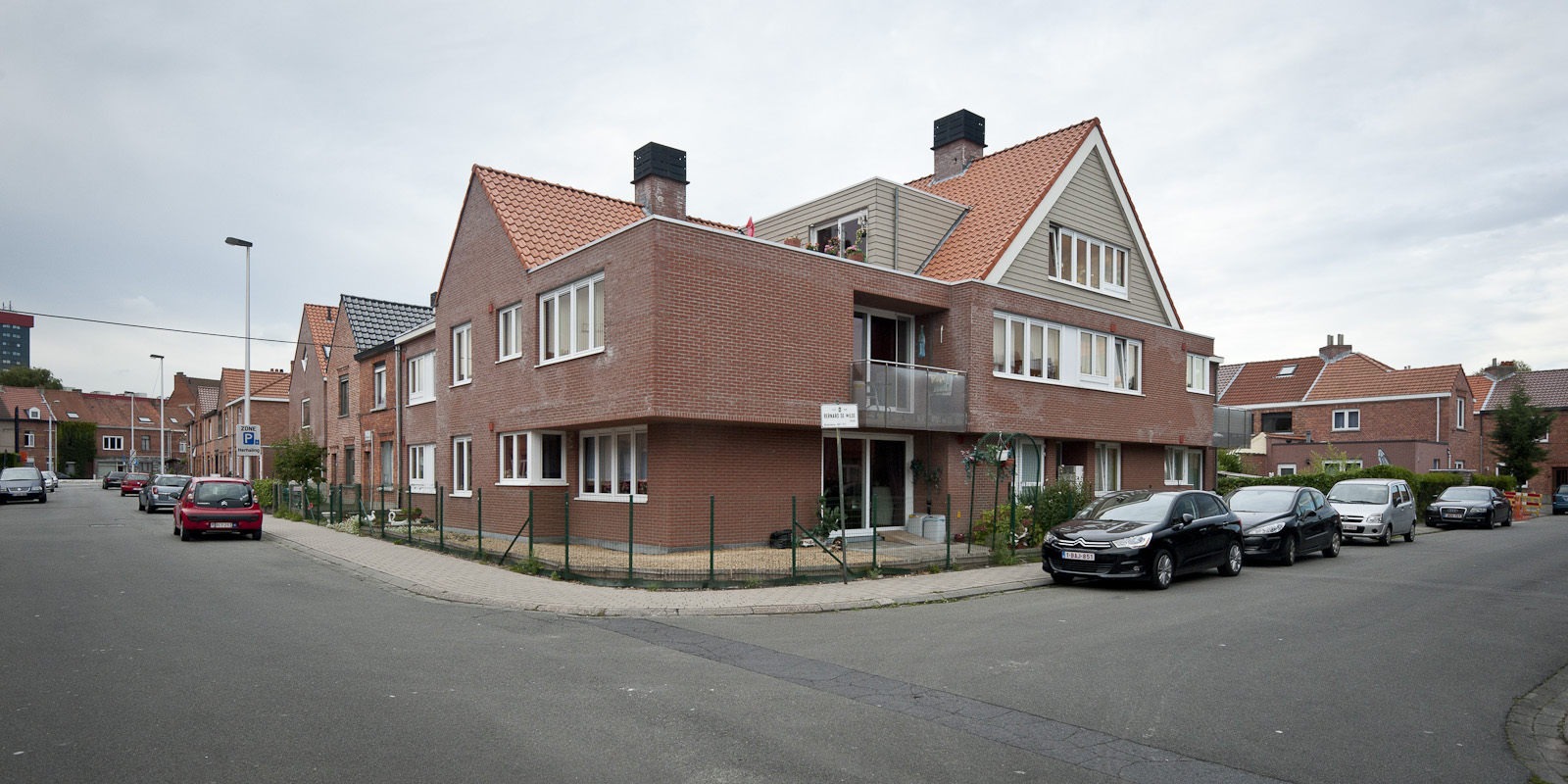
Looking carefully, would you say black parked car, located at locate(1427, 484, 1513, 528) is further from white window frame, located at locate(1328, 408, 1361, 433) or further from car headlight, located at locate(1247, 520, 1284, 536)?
white window frame, located at locate(1328, 408, 1361, 433)

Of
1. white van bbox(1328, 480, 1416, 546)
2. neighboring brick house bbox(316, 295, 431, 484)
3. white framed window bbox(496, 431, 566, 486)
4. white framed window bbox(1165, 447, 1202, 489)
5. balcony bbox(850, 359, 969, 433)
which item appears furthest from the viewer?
neighboring brick house bbox(316, 295, 431, 484)

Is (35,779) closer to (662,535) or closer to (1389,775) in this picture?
(1389,775)

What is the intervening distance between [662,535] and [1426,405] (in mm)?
45059

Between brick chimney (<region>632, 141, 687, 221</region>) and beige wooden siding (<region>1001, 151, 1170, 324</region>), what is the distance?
8.38m

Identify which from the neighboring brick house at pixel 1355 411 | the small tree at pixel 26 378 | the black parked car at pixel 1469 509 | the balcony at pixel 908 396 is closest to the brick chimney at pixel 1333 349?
the neighboring brick house at pixel 1355 411

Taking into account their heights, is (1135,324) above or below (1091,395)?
above

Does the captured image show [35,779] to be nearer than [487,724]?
Yes

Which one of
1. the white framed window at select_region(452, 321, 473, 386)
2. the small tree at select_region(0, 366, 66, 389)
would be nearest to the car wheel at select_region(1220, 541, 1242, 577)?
the white framed window at select_region(452, 321, 473, 386)

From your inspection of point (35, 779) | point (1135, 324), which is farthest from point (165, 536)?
point (1135, 324)

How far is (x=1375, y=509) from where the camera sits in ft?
73.5

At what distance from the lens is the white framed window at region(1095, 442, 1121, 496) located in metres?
24.1

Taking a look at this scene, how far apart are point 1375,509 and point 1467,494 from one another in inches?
420

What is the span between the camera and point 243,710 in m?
6.42

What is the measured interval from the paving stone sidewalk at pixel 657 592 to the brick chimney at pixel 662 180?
1038 centimetres
